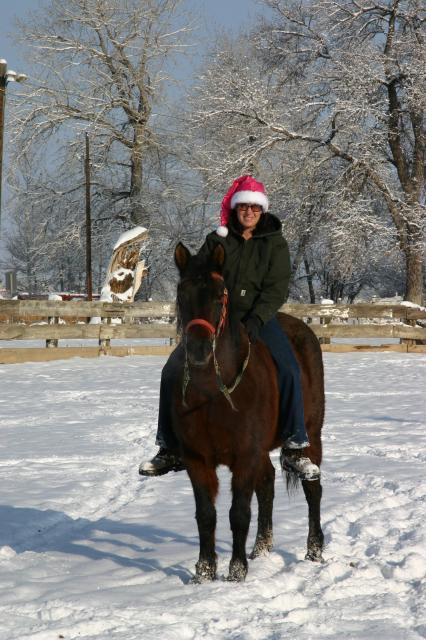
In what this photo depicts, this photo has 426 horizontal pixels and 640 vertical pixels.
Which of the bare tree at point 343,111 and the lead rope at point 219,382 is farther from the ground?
the bare tree at point 343,111

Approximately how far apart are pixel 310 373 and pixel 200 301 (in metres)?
1.41

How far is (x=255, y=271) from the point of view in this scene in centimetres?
443

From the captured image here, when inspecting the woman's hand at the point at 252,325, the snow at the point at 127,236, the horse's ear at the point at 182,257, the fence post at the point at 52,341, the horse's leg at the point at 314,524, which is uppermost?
→ the snow at the point at 127,236

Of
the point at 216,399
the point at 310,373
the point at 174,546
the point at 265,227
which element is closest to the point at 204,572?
the point at 174,546

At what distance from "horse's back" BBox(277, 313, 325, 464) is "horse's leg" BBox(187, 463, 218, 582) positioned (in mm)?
966

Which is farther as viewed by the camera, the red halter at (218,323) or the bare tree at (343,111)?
the bare tree at (343,111)

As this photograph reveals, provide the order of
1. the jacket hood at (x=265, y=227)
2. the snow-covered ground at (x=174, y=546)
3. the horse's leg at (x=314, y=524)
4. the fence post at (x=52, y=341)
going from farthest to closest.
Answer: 1. the fence post at (x=52, y=341)
2. the horse's leg at (x=314, y=524)
3. the jacket hood at (x=265, y=227)
4. the snow-covered ground at (x=174, y=546)

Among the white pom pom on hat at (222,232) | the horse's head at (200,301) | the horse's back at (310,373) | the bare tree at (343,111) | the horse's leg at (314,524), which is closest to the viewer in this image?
the horse's head at (200,301)

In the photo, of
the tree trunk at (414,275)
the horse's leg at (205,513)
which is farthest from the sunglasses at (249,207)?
the tree trunk at (414,275)

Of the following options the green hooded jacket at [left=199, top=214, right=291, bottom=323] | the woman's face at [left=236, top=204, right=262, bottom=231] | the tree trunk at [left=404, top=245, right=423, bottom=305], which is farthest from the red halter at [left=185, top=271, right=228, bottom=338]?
the tree trunk at [left=404, top=245, right=423, bottom=305]

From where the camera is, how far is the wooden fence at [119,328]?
680 inches

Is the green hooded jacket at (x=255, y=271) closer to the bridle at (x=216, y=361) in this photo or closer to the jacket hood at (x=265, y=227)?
the jacket hood at (x=265, y=227)

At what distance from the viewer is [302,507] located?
19.4 feet

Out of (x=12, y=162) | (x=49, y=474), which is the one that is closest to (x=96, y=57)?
(x=12, y=162)
